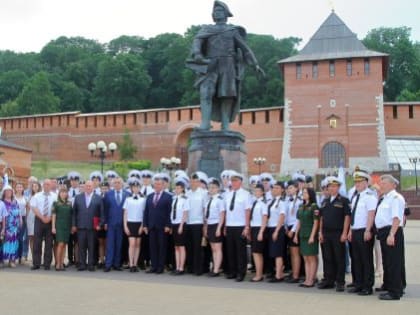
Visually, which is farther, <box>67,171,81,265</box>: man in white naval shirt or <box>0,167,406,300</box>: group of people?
<box>67,171,81,265</box>: man in white naval shirt

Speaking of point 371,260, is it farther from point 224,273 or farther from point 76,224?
point 76,224

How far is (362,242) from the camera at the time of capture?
6.87m

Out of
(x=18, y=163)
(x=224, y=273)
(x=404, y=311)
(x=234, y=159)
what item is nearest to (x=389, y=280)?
(x=404, y=311)

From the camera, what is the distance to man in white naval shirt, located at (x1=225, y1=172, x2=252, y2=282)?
26.2ft

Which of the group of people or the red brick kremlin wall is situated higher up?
the red brick kremlin wall

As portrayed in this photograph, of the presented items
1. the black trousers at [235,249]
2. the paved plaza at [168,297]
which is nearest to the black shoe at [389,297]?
the paved plaza at [168,297]

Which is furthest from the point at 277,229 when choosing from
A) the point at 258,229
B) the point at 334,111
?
the point at 334,111

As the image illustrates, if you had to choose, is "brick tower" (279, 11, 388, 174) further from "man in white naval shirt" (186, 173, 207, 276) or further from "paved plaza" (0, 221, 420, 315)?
"paved plaza" (0, 221, 420, 315)

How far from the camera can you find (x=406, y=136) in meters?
41.9

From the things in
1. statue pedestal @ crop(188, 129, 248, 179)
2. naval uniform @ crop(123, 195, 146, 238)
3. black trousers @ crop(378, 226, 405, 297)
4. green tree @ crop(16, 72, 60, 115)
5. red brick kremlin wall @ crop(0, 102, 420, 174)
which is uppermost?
green tree @ crop(16, 72, 60, 115)

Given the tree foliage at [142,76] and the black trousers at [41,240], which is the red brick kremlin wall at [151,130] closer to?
the tree foliage at [142,76]

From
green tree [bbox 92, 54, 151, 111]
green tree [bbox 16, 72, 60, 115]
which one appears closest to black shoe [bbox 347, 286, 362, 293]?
green tree [bbox 16, 72, 60, 115]

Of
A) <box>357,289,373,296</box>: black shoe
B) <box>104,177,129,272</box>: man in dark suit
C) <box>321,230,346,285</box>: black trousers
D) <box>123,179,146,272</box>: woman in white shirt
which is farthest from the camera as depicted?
<box>104,177,129,272</box>: man in dark suit

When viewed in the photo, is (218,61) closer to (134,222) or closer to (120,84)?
(134,222)
